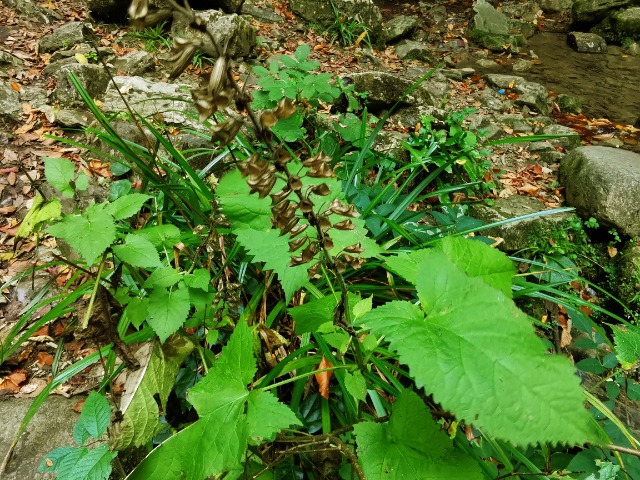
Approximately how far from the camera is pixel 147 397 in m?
1.43

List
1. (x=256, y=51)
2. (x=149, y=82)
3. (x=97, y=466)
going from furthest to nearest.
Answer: (x=256, y=51) < (x=149, y=82) < (x=97, y=466)

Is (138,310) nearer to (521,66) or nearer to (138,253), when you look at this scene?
(138,253)

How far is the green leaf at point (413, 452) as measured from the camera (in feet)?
3.18

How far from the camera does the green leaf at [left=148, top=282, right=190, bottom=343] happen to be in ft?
4.39

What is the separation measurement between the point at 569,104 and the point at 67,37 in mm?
6602

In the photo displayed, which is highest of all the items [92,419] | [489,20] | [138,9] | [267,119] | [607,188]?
[489,20]

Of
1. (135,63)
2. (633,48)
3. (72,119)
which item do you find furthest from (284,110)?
(633,48)

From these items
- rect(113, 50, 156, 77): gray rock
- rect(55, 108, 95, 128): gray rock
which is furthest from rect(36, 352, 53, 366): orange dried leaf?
rect(113, 50, 156, 77): gray rock

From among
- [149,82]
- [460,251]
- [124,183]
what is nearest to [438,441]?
[460,251]

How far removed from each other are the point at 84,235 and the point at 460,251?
114 cm

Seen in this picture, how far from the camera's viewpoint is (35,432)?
5.29 ft

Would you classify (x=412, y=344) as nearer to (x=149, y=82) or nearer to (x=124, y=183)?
(x=124, y=183)

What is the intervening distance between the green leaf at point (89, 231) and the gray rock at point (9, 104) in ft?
8.94

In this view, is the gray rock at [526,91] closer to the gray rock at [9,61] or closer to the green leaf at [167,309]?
the green leaf at [167,309]
